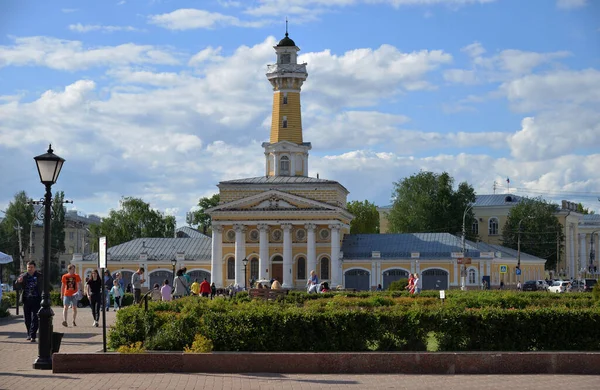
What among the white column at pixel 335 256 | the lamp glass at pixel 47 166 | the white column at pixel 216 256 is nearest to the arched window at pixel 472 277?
the white column at pixel 335 256

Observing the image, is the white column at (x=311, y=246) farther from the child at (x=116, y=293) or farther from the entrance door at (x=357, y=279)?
the child at (x=116, y=293)

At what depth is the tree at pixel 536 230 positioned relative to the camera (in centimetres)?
9531

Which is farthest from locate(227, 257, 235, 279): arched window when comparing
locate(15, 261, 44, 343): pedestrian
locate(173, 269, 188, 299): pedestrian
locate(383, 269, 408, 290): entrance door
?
locate(15, 261, 44, 343): pedestrian

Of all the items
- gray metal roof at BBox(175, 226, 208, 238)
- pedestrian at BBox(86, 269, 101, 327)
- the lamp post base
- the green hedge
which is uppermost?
gray metal roof at BBox(175, 226, 208, 238)

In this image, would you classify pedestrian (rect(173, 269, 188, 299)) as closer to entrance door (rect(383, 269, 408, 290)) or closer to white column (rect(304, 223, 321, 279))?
white column (rect(304, 223, 321, 279))

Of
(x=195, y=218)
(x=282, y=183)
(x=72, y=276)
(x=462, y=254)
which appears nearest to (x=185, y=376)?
(x=72, y=276)

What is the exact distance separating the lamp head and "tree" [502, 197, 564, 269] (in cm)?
8052

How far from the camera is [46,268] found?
57.1 ft

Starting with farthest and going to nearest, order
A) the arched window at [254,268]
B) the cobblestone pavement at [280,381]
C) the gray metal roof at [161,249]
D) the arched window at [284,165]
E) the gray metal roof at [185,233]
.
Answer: the gray metal roof at [185,233] < the arched window at [284,165] < the gray metal roof at [161,249] < the arched window at [254,268] < the cobblestone pavement at [280,381]

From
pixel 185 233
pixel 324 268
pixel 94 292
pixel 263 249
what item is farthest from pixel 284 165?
pixel 94 292

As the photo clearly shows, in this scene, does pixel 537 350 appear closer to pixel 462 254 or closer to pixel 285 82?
pixel 462 254

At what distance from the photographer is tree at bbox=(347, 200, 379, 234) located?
10692 centimetres

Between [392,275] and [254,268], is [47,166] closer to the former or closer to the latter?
[392,275]

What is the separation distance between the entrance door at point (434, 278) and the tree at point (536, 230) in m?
21.3
